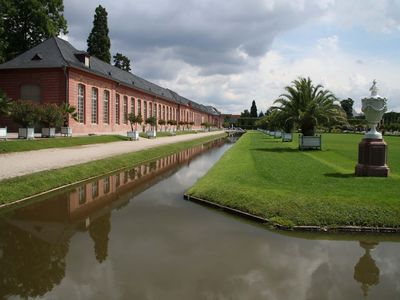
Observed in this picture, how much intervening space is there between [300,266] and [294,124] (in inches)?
929

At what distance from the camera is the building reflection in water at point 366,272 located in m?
5.29

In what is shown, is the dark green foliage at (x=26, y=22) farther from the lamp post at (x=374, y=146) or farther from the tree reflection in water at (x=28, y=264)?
the tree reflection in water at (x=28, y=264)

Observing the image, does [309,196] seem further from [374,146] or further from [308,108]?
[308,108]

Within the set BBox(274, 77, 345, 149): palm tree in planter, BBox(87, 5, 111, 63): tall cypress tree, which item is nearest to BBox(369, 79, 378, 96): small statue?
BBox(274, 77, 345, 149): palm tree in planter

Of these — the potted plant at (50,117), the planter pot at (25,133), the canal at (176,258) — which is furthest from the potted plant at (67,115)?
the canal at (176,258)

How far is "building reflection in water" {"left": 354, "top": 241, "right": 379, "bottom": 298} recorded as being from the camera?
17.4ft

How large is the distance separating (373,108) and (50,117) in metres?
23.1

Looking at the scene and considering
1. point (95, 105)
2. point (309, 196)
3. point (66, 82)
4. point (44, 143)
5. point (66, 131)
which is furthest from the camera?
point (95, 105)

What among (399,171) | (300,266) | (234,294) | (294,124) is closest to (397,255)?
(300,266)

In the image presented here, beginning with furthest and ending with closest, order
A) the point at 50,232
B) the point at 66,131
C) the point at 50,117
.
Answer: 1. the point at 66,131
2. the point at 50,117
3. the point at 50,232

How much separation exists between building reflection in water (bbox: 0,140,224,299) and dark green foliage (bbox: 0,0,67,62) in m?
36.0

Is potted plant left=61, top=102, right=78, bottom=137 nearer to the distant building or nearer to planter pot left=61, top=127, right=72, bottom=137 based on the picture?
planter pot left=61, top=127, right=72, bottom=137

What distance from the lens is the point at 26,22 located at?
44.8m

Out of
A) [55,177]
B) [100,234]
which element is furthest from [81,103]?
[100,234]
